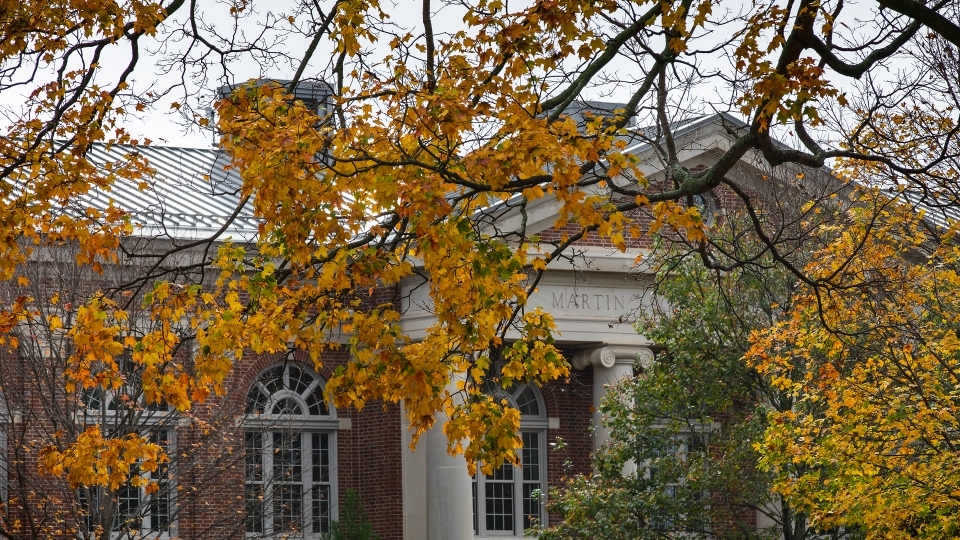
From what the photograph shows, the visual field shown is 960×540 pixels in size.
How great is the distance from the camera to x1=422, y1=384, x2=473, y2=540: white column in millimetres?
25406

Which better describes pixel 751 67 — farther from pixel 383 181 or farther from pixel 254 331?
pixel 254 331

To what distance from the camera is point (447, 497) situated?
2548 cm

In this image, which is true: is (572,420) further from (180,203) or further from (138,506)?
(138,506)

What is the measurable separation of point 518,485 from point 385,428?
285cm

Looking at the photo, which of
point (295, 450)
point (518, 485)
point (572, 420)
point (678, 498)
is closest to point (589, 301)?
point (572, 420)

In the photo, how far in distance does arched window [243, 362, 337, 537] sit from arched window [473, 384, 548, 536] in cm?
282

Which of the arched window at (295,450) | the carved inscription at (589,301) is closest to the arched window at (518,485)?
the carved inscription at (589,301)

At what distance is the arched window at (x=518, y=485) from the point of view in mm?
28094

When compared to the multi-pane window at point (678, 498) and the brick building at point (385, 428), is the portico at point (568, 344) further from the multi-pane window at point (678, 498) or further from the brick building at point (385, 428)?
the multi-pane window at point (678, 498)

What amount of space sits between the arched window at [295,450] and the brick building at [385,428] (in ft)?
0.11

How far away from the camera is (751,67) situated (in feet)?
32.5

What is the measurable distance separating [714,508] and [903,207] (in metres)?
5.98

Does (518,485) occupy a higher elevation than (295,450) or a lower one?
lower

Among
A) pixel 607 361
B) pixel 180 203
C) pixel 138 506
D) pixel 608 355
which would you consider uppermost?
pixel 180 203
